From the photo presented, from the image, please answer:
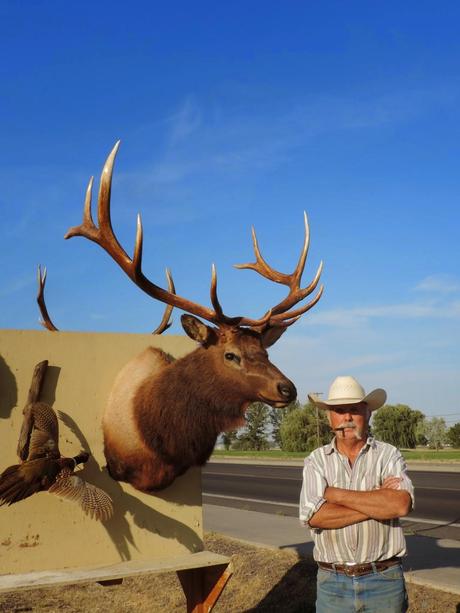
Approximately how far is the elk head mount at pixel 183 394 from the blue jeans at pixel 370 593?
1.24m

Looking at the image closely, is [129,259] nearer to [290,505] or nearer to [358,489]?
[358,489]

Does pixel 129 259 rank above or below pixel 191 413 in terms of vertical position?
above

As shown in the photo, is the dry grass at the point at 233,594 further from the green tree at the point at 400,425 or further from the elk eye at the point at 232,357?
the green tree at the point at 400,425

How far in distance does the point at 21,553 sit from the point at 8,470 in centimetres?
65

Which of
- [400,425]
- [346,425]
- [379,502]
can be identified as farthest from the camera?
[400,425]

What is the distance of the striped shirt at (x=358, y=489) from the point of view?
3.22 meters

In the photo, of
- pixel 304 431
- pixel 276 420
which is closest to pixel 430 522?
pixel 304 431

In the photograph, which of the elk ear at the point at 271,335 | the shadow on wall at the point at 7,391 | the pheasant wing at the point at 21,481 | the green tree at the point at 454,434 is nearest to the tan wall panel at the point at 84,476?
the shadow on wall at the point at 7,391

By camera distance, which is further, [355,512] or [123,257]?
[123,257]

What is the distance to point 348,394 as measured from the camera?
3355 millimetres

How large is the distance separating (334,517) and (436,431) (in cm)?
5288

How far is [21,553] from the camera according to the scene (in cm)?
Result: 416

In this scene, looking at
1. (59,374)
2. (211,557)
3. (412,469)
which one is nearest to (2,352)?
(59,374)

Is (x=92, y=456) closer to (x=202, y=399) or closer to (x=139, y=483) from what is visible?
(x=139, y=483)
